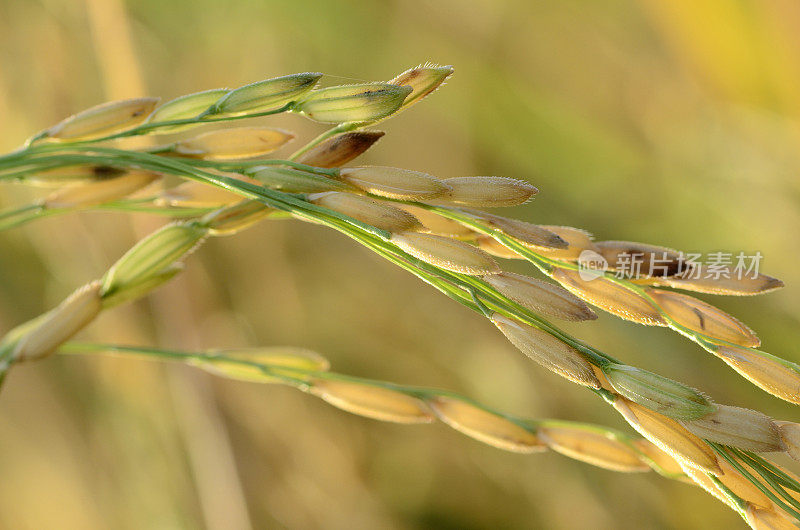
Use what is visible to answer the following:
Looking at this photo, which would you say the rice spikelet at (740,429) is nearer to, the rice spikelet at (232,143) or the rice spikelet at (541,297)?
the rice spikelet at (541,297)

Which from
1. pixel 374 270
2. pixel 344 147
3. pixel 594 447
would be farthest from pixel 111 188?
pixel 374 270

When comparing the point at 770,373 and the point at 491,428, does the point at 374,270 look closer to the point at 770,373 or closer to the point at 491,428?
the point at 491,428

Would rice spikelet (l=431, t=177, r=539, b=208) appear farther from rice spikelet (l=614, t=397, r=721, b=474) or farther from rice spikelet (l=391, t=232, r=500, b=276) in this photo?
rice spikelet (l=614, t=397, r=721, b=474)

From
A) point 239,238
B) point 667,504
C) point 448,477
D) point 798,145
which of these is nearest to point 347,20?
point 239,238

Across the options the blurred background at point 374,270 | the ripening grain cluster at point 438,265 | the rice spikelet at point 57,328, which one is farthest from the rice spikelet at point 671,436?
the blurred background at point 374,270

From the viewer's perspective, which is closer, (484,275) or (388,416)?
(484,275)

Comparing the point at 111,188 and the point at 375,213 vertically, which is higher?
the point at 111,188

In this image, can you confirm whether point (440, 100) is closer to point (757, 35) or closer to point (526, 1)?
point (526, 1)

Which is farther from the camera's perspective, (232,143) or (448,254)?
(232,143)
